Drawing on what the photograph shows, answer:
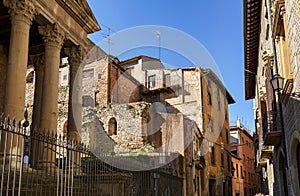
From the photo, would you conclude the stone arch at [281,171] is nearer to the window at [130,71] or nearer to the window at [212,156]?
the window at [212,156]

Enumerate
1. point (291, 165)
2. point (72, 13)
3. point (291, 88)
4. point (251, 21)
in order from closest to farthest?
point (291, 88) < point (291, 165) < point (72, 13) < point (251, 21)

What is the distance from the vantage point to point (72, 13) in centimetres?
1294

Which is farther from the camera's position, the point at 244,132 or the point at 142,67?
the point at 244,132

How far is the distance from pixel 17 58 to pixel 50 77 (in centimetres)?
161

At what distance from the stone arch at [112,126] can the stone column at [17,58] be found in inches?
635

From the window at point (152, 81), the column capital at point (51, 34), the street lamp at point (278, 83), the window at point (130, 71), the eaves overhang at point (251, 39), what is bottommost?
Answer: the street lamp at point (278, 83)

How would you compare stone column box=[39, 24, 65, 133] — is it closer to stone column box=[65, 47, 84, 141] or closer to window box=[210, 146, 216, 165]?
stone column box=[65, 47, 84, 141]

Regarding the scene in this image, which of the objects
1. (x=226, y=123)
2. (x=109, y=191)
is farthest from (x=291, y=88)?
(x=226, y=123)

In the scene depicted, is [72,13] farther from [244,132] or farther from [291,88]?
[244,132]

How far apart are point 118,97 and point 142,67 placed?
14.7 ft

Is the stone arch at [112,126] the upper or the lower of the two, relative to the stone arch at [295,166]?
upper

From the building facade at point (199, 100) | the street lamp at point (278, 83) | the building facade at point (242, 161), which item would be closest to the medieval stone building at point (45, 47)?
the street lamp at point (278, 83)

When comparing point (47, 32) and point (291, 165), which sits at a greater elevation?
point (47, 32)

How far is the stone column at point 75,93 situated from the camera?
1287 centimetres
